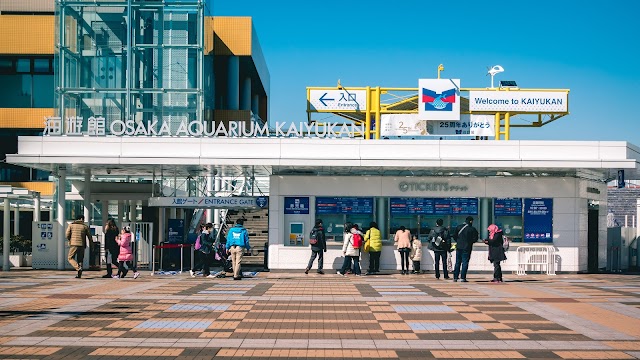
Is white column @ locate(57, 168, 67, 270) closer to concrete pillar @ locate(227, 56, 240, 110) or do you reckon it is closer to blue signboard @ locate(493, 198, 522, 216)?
blue signboard @ locate(493, 198, 522, 216)

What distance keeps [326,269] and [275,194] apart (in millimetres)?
2739

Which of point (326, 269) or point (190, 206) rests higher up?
point (190, 206)

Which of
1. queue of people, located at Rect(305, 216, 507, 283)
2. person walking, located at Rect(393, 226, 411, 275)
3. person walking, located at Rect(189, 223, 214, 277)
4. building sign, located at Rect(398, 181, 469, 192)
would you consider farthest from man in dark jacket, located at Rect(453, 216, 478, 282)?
person walking, located at Rect(189, 223, 214, 277)

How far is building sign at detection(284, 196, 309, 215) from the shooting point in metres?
25.2

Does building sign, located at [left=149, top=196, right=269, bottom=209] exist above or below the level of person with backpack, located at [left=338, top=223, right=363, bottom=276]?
above

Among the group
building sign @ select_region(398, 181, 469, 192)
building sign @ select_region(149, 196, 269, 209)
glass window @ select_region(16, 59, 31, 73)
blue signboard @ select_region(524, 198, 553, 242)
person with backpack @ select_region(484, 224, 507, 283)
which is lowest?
person with backpack @ select_region(484, 224, 507, 283)

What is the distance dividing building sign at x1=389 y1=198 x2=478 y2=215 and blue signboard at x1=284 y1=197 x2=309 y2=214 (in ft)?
8.51

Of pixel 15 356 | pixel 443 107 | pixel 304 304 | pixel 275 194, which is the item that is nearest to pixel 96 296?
pixel 304 304

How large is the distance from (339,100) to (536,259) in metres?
13.3

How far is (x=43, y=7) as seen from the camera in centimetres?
5212

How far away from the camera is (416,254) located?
24422 millimetres

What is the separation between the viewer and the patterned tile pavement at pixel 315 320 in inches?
410

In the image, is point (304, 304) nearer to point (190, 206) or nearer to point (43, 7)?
point (190, 206)

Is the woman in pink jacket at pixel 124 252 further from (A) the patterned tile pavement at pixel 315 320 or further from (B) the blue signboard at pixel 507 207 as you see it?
(B) the blue signboard at pixel 507 207
